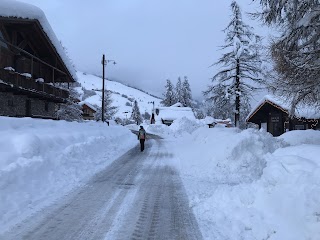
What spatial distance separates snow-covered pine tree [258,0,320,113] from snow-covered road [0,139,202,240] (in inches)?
257

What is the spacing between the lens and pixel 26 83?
2256 centimetres

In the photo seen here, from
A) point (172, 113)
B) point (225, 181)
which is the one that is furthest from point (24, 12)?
point (172, 113)

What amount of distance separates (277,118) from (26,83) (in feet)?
68.8

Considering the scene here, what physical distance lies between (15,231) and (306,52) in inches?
452

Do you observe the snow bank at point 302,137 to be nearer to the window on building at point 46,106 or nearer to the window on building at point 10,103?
the window on building at point 10,103

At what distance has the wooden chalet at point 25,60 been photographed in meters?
20.5

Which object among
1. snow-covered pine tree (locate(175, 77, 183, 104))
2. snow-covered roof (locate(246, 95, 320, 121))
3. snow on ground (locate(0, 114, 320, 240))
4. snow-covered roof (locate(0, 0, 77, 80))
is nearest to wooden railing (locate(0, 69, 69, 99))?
snow-covered roof (locate(0, 0, 77, 80))

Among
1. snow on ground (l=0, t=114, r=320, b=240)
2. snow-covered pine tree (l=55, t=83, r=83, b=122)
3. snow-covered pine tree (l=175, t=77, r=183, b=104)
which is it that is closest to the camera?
snow on ground (l=0, t=114, r=320, b=240)

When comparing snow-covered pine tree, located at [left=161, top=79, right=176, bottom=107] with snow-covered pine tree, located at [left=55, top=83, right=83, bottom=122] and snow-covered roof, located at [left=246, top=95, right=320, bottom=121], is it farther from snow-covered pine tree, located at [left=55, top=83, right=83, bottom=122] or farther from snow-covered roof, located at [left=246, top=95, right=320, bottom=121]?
snow-covered roof, located at [left=246, top=95, right=320, bottom=121]

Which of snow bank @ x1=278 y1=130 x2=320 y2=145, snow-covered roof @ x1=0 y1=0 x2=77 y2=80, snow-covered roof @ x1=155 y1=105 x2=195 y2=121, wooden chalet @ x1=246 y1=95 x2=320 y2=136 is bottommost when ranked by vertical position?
snow bank @ x1=278 y1=130 x2=320 y2=145

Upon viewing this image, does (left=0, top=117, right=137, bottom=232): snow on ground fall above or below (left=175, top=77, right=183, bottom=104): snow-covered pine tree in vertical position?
below

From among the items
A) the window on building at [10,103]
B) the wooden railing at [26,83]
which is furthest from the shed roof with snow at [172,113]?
the window on building at [10,103]

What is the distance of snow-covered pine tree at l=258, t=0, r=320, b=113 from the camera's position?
12.4 meters

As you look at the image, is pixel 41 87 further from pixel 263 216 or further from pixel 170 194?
pixel 263 216
